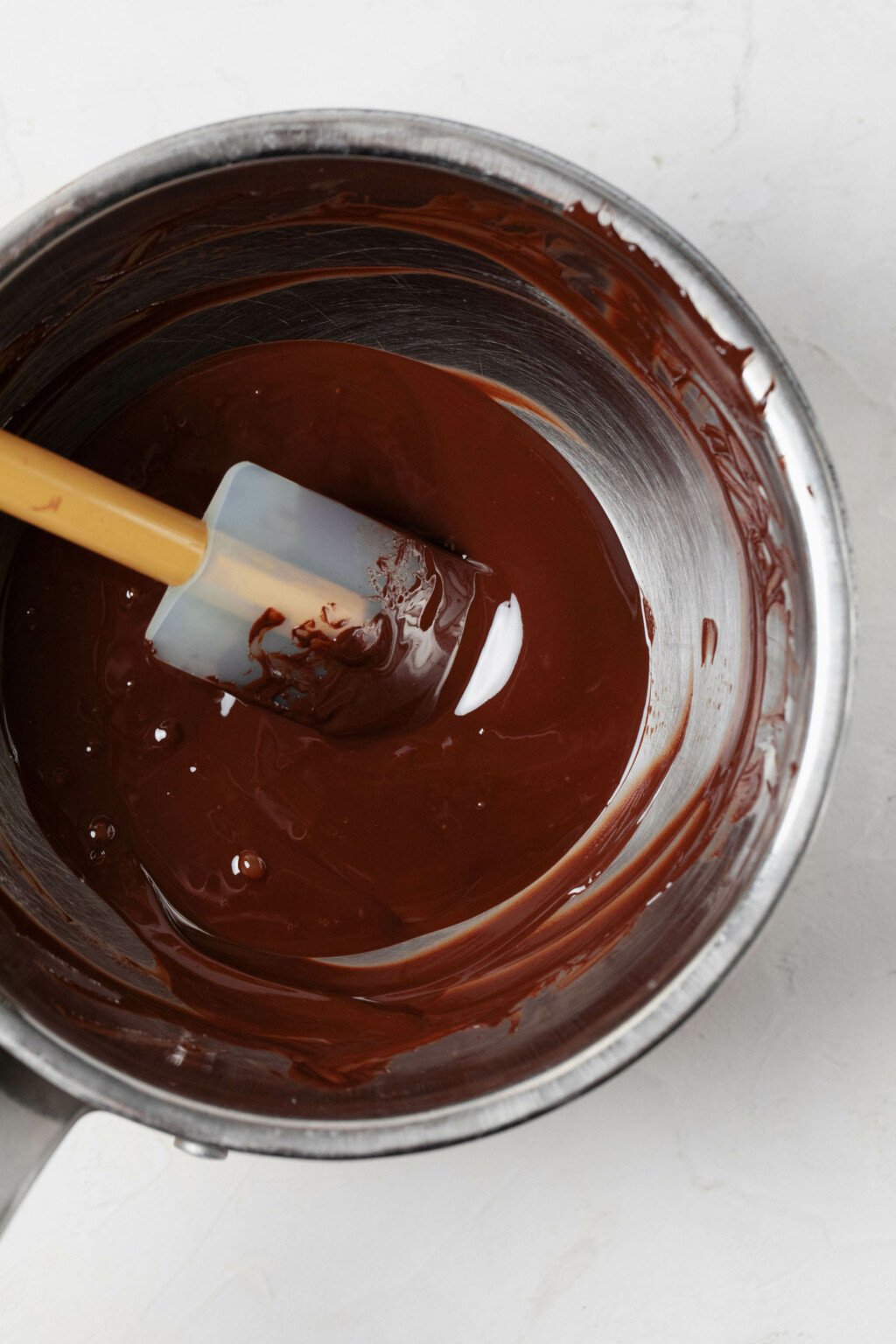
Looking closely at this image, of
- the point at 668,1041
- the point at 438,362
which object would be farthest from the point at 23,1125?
the point at 438,362

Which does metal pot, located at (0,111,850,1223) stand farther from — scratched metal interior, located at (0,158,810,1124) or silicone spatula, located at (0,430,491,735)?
silicone spatula, located at (0,430,491,735)

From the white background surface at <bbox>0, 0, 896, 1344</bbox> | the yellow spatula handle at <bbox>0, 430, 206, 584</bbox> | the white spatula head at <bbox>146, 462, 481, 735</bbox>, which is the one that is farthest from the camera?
the white background surface at <bbox>0, 0, 896, 1344</bbox>

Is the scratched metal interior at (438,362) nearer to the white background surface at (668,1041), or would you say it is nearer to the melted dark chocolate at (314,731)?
the melted dark chocolate at (314,731)

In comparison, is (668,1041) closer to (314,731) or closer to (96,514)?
(314,731)

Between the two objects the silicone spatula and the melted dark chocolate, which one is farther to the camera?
the melted dark chocolate

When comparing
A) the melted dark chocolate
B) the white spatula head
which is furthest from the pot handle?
the white spatula head

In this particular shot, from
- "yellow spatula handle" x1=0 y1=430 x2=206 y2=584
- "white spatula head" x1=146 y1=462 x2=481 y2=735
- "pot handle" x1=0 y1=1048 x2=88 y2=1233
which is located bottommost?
"pot handle" x1=0 y1=1048 x2=88 y2=1233

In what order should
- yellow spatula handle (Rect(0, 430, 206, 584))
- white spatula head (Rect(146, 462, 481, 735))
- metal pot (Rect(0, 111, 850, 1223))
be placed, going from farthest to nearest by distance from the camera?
1. white spatula head (Rect(146, 462, 481, 735))
2. yellow spatula handle (Rect(0, 430, 206, 584))
3. metal pot (Rect(0, 111, 850, 1223))
